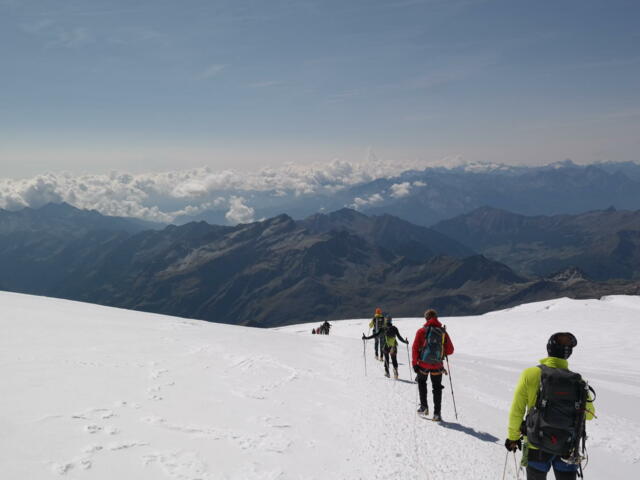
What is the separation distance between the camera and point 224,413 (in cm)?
920

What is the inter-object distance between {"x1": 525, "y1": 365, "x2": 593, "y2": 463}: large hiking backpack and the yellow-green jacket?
0.43ft

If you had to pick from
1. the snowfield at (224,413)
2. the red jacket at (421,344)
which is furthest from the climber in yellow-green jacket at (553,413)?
the red jacket at (421,344)

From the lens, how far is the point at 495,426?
1077 cm

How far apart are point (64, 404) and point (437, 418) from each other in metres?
8.98

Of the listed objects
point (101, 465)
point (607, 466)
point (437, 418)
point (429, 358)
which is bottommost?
point (607, 466)

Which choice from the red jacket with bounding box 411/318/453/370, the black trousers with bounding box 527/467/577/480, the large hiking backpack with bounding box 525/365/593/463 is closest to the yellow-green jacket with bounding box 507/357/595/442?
the large hiking backpack with bounding box 525/365/593/463

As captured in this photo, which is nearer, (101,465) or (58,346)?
(101,465)

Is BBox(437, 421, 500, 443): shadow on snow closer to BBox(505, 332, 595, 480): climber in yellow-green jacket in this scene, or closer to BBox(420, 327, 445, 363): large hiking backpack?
BBox(420, 327, 445, 363): large hiking backpack

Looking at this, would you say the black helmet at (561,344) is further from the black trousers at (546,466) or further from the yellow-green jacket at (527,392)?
the black trousers at (546,466)

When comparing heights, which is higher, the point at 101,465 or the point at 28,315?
the point at 28,315

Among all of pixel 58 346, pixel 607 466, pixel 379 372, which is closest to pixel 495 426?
pixel 607 466

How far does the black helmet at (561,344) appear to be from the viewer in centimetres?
608

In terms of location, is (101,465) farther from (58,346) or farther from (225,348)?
(225,348)

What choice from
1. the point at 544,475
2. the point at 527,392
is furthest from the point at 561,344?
the point at 544,475
